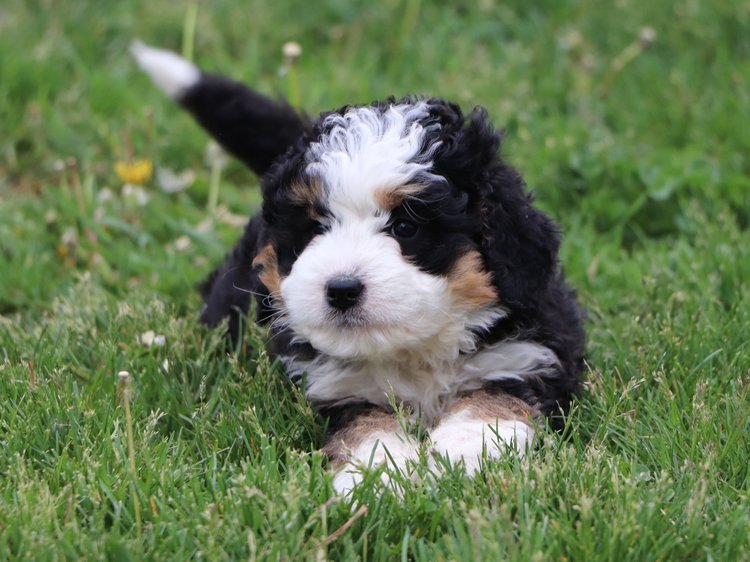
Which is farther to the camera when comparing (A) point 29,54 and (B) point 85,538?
(A) point 29,54

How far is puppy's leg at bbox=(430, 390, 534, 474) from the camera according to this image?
2801 mm

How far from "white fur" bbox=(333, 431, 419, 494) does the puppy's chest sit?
0.66 feet

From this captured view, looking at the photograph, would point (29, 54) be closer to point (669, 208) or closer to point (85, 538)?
point (669, 208)

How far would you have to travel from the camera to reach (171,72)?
406 cm

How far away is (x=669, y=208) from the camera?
189 inches

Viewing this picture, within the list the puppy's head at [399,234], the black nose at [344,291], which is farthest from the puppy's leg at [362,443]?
the black nose at [344,291]

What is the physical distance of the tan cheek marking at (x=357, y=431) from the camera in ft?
9.59

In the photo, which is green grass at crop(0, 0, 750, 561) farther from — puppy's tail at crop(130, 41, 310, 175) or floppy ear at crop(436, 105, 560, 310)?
puppy's tail at crop(130, 41, 310, 175)

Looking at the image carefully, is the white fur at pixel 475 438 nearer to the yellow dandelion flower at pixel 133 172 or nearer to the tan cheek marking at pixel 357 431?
the tan cheek marking at pixel 357 431

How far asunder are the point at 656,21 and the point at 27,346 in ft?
13.2

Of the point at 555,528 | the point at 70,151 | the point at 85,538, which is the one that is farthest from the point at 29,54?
the point at 555,528

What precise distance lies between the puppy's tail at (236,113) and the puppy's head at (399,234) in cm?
65

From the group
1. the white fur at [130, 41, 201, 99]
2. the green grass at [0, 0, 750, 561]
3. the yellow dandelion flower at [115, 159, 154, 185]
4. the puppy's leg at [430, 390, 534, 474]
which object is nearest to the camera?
the green grass at [0, 0, 750, 561]

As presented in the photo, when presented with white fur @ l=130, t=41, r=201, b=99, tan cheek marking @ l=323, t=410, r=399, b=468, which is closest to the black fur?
tan cheek marking @ l=323, t=410, r=399, b=468
